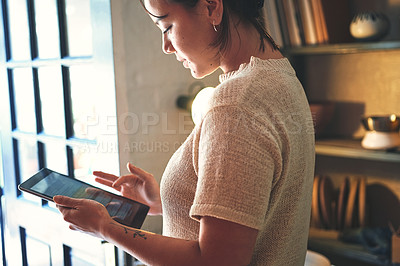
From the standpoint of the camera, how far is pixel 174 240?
2.07ft

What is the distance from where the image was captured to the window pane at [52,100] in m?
1.51

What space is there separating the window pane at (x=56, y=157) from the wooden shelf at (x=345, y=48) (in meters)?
0.98

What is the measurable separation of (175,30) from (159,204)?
1.50ft

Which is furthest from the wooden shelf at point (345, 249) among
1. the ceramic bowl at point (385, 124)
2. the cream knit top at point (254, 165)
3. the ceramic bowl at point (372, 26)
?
the cream knit top at point (254, 165)

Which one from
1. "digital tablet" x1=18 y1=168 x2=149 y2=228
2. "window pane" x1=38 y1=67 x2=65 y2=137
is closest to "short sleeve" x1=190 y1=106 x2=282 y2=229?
"digital tablet" x1=18 y1=168 x2=149 y2=228

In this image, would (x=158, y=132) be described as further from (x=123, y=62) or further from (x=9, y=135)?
(x=9, y=135)

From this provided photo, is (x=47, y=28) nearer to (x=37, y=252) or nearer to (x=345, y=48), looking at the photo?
(x=37, y=252)

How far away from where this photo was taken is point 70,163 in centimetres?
152

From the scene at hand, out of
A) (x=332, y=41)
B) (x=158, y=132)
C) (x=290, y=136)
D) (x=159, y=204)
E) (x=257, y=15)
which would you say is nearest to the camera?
(x=290, y=136)

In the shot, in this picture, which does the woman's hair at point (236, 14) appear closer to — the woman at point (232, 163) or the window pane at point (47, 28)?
the woman at point (232, 163)

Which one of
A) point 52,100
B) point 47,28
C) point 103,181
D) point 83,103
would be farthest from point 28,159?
point 103,181

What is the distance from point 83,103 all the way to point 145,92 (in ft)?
0.74

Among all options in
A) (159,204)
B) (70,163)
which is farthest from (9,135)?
(159,204)

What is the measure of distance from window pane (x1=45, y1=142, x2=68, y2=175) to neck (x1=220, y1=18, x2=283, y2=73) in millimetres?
1004
